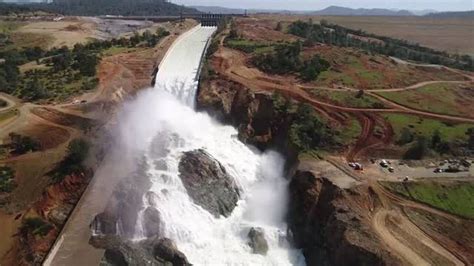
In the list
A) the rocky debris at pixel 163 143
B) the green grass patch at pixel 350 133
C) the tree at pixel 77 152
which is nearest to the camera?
the tree at pixel 77 152

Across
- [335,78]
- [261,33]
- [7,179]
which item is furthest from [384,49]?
[7,179]

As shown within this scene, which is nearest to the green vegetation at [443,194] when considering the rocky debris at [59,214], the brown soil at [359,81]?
the brown soil at [359,81]

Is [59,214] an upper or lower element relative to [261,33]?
lower

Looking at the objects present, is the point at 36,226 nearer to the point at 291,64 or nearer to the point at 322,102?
the point at 322,102

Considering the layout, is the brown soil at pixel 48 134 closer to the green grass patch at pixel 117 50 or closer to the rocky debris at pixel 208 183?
the rocky debris at pixel 208 183

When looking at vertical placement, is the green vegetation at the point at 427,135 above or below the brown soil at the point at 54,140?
above

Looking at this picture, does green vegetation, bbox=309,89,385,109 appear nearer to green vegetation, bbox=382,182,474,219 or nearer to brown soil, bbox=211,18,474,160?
brown soil, bbox=211,18,474,160

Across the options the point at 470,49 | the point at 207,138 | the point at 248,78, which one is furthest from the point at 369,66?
the point at 470,49
